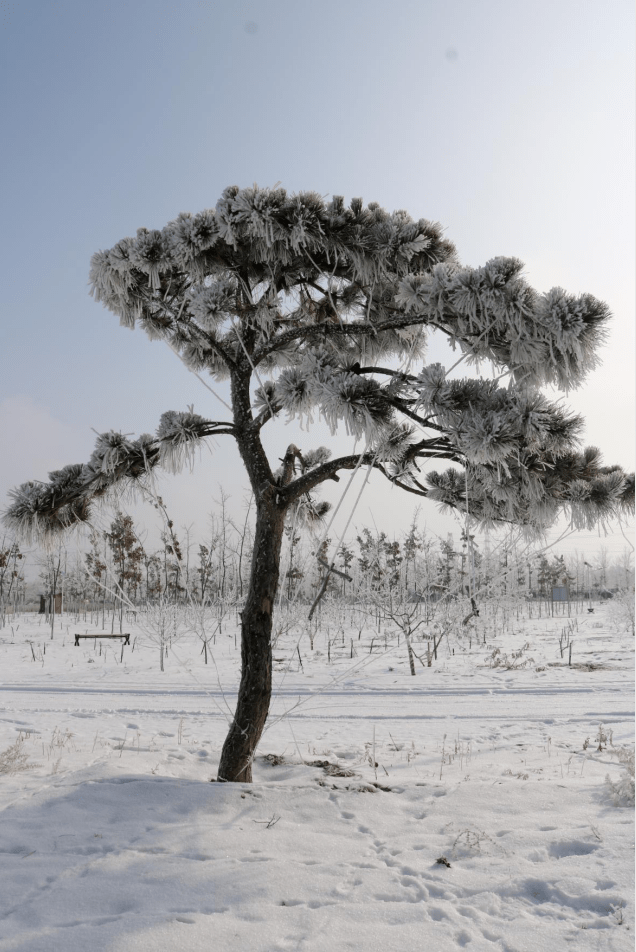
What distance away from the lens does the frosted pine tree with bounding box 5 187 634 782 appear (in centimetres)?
299

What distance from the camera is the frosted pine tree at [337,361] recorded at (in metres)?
2.99

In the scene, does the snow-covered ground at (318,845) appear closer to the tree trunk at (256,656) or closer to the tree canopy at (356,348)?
the tree trunk at (256,656)

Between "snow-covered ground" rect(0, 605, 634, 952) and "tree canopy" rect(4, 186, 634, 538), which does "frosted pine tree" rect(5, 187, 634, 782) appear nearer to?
"tree canopy" rect(4, 186, 634, 538)

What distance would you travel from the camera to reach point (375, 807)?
3594 mm

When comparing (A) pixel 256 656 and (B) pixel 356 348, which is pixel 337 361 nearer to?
(B) pixel 356 348

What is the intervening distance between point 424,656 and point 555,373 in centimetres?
1380

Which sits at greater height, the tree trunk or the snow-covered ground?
the tree trunk

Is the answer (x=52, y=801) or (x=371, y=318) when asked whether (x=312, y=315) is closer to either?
(x=371, y=318)

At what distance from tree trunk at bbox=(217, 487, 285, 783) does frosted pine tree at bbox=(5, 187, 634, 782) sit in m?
0.01

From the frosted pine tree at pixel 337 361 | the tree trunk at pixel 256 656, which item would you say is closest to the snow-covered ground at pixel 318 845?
the tree trunk at pixel 256 656

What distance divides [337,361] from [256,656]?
219 cm

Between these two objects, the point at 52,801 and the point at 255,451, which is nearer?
the point at 52,801

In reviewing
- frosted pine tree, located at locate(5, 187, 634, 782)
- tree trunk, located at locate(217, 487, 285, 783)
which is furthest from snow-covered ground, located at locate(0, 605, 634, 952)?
frosted pine tree, located at locate(5, 187, 634, 782)

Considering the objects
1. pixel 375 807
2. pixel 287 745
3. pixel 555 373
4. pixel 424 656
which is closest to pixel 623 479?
pixel 555 373
